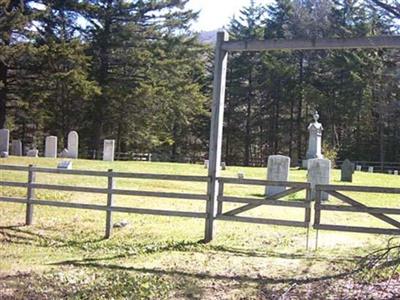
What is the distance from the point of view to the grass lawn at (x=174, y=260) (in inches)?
268

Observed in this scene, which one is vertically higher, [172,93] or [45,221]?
[172,93]

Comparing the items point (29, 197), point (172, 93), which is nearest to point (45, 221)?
point (29, 197)

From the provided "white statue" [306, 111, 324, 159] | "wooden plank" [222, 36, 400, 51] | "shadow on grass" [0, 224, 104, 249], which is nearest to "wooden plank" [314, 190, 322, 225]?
"wooden plank" [222, 36, 400, 51]

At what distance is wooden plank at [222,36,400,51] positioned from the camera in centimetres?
885

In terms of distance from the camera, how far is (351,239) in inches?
407

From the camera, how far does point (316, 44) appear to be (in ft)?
31.1

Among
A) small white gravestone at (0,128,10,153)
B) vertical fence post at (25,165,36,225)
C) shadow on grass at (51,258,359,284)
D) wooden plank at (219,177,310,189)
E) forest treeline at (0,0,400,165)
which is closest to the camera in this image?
shadow on grass at (51,258,359,284)

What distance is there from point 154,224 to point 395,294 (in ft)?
20.7

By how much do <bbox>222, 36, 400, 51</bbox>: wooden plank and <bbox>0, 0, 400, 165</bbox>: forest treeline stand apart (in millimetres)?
16937

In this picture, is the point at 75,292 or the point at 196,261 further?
the point at 196,261

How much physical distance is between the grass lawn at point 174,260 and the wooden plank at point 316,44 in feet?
11.0

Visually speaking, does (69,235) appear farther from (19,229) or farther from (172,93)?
(172,93)

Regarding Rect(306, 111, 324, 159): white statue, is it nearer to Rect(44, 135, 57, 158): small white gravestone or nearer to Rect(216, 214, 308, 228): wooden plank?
Rect(44, 135, 57, 158): small white gravestone

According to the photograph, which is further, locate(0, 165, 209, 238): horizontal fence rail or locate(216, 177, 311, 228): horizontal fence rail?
locate(0, 165, 209, 238): horizontal fence rail
